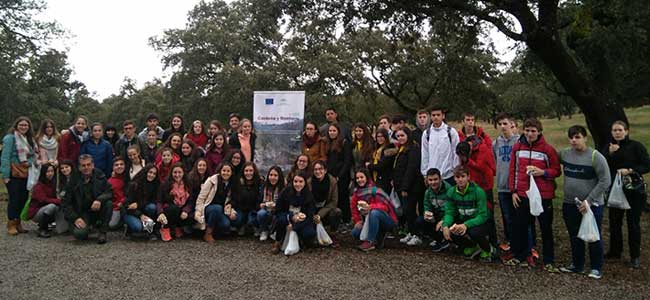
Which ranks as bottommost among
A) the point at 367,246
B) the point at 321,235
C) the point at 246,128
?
the point at 367,246

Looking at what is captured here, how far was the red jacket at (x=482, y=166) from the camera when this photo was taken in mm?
6180

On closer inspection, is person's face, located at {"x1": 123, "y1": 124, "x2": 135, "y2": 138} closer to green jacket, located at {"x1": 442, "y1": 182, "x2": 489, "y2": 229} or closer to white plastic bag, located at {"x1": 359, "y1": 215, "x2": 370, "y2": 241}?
white plastic bag, located at {"x1": 359, "y1": 215, "x2": 370, "y2": 241}

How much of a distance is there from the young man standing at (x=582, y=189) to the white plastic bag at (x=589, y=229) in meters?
0.07

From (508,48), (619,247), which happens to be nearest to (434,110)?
(619,247)

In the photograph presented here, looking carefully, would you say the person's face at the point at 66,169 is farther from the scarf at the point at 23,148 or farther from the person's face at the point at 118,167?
the scarf at the point at 23,148

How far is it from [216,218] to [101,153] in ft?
8.16

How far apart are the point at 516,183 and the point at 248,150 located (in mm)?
4542

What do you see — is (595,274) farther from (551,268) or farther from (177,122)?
(177,122)

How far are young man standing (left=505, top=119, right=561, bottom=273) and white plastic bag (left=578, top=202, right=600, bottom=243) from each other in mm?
433

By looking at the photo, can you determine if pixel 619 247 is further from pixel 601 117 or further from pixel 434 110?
pixel 601 117

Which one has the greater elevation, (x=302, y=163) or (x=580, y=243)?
(x=302, y=163)

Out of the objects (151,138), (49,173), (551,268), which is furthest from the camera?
(151,138)

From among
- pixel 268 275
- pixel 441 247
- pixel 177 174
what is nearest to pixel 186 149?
pixel 177 174

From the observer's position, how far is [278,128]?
8.59 m
